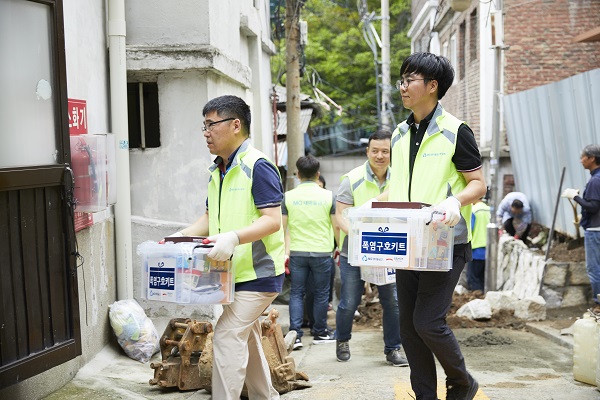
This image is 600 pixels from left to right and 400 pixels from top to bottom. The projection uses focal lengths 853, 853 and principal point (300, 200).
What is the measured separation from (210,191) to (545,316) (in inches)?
277

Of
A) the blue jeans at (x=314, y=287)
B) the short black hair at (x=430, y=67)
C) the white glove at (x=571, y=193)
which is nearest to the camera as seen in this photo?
the short black hair at (x=430, y=67)

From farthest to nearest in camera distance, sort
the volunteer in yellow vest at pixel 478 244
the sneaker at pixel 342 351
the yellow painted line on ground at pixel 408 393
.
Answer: the volunteer in yellow vest at pixel 478 244, the sneaker at pixel 342 351, the yellow painted line on ground at pixel 408 393

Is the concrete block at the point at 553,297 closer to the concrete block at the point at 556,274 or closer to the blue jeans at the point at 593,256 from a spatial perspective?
the concrete block at the point at 556,274

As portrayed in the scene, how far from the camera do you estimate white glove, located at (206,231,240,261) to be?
4.61 metres

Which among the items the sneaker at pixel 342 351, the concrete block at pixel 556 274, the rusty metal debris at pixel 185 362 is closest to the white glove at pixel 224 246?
the rusty metal debris at pixel 185 362

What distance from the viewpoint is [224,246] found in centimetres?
462

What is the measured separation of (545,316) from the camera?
11.0 meters

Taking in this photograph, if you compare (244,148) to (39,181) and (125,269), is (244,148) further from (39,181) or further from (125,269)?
(125,269)

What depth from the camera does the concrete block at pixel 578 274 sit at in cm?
1126

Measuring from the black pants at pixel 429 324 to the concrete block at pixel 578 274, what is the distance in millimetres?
6784

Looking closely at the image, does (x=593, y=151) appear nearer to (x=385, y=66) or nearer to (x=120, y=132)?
(x=120, y=132)

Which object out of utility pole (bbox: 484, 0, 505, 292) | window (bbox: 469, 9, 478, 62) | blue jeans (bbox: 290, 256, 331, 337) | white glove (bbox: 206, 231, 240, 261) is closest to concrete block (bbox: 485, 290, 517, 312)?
utility pole (bbox: 484, 0, 505, 292)

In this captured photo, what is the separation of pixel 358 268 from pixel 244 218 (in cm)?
288

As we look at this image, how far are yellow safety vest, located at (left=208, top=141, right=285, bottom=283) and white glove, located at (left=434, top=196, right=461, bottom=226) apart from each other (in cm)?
104
